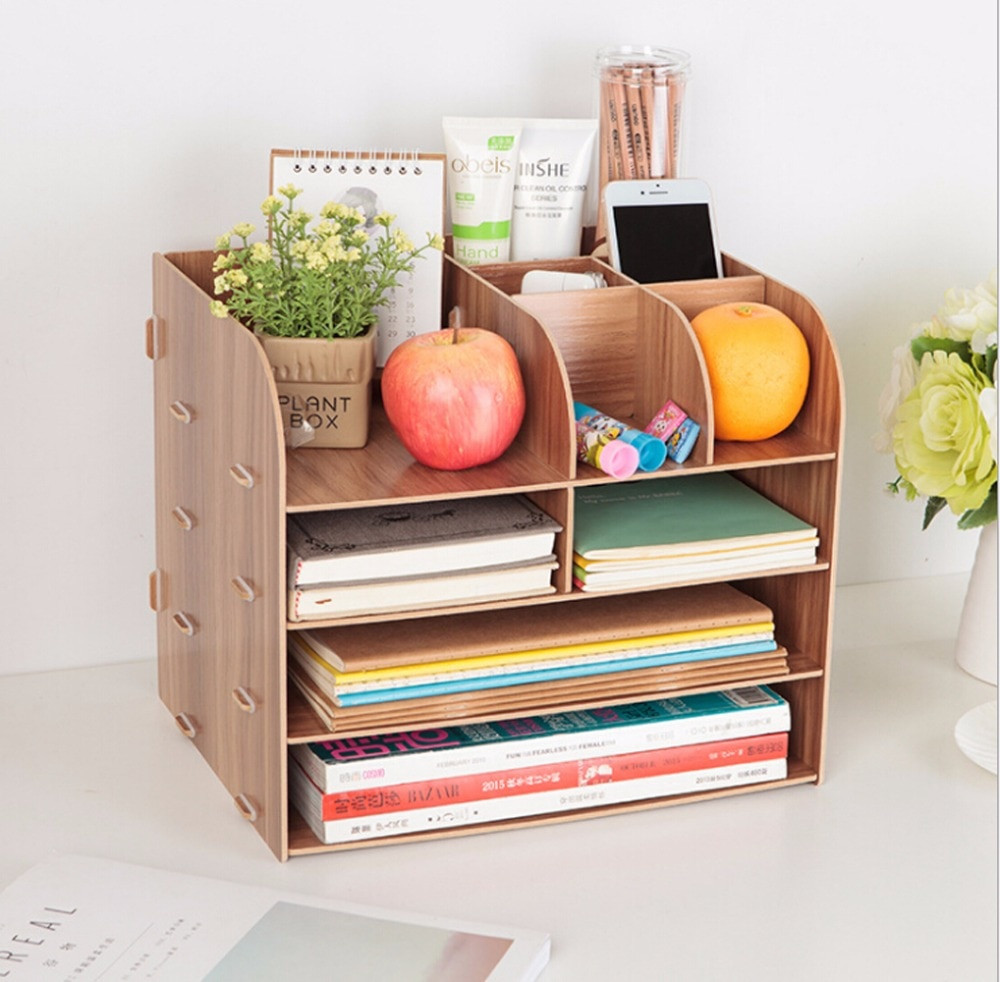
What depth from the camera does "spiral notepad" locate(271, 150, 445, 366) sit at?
1.21m

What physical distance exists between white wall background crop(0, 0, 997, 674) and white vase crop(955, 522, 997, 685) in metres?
0.22

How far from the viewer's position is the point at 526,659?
112 centimetres

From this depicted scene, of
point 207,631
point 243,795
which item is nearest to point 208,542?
point 207,631

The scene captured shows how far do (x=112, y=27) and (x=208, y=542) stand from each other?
0.42m

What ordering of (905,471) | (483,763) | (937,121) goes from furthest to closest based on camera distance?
(937,121)
(905,471)
(483,763)

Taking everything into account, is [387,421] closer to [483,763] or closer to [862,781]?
[483,763]

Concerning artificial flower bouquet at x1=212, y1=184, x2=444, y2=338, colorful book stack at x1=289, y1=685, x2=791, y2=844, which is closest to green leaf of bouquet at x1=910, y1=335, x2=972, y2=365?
colorful book stack at x1=289, y1=685, x2=791, y2=844

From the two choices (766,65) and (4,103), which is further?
(766,65)

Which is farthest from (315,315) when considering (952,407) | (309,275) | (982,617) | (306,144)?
(982,617)

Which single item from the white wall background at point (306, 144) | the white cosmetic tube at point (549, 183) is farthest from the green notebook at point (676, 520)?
the white wall background at point (306, 144)

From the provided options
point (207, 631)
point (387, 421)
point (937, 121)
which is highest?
point (937, 121)

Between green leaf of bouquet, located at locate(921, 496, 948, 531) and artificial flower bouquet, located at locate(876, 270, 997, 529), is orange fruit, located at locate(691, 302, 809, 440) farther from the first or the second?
green leaf of bouquet, located at locate(921, 496, 948, 531)

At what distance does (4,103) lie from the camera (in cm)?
123

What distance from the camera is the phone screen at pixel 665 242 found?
124 centimetres
